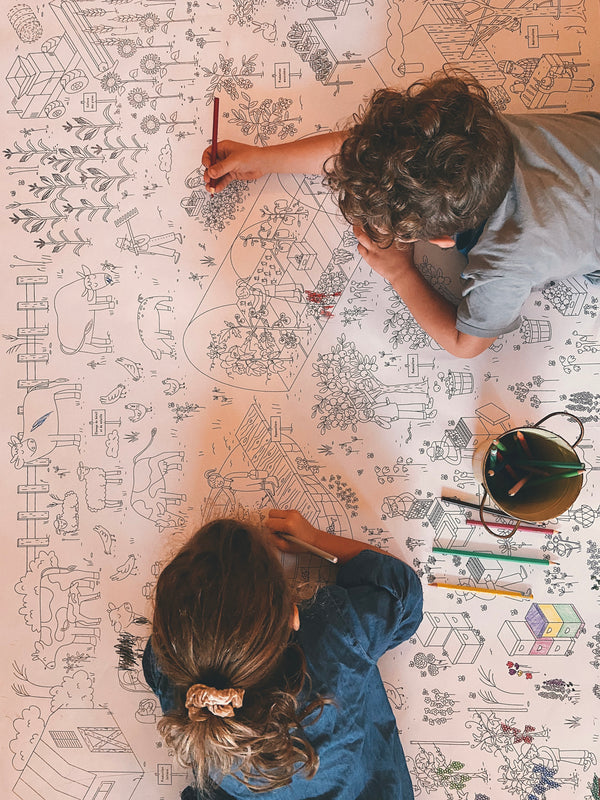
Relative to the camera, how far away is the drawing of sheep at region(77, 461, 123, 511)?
919 mm

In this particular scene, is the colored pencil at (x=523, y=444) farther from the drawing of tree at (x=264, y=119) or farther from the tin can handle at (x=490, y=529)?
the drawing of tree at (x=264, y=119)

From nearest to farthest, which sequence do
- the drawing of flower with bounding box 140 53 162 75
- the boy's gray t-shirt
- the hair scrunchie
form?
the hair scrunchie < the boy's gray t-shirt < the drawing of flower with bounding box 140 53 162 75

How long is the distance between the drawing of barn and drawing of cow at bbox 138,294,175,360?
0.59 meters

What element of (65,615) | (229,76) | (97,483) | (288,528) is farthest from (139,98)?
(65,615)

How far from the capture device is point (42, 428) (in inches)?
36.5

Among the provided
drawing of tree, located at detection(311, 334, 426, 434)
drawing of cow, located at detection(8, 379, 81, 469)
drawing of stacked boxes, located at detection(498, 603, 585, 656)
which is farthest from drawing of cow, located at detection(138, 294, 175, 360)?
drawing of stacked boxes, located at detection(498, 603, 585, 656)

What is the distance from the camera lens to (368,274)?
919 mm

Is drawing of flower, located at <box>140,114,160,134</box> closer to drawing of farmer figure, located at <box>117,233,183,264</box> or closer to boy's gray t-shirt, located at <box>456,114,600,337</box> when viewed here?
drawing of farmer figure, located at <box>117,233,183,264</box>

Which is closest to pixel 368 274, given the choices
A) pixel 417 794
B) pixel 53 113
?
pixel 53 113

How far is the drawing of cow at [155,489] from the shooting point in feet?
3.00

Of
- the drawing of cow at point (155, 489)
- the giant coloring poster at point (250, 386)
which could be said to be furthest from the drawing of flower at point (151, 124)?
the drawing of cow at point (155, 489)

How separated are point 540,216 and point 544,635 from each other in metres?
0.64

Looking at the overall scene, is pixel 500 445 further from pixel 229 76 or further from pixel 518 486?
pixel 229 76

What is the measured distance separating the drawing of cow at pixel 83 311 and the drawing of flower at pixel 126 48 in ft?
1.21
